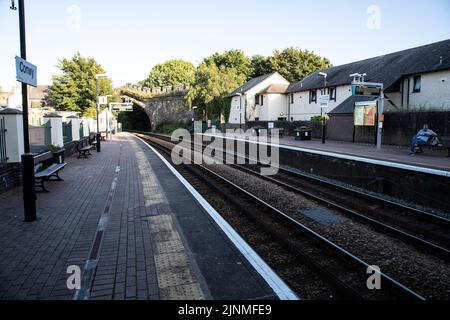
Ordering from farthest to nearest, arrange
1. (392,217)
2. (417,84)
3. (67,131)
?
(417,84) < (67,131) < (392,217)

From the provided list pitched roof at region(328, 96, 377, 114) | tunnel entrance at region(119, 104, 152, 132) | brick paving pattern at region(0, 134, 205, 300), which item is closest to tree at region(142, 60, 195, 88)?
tunnel entrance at region(119, 104, 152, 132)

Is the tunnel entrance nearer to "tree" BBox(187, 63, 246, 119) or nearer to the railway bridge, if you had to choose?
the railway bridge

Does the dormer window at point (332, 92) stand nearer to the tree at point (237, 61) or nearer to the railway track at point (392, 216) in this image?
the railway track at point (392, 216)

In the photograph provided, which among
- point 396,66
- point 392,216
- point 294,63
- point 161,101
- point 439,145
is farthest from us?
point 294,63

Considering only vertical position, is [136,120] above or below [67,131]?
above

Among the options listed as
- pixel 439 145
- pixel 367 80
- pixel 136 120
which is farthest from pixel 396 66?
pixel 136 120

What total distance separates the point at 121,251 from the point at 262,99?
45339mm

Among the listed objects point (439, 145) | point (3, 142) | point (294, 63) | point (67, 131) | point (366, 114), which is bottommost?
point (439, 145)

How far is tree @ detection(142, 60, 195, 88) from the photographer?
343 ft

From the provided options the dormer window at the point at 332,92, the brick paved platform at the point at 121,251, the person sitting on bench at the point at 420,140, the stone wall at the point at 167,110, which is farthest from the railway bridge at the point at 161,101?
the brick paved platform at the point at 121,251

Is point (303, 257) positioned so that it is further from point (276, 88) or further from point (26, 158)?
point (276, 88)

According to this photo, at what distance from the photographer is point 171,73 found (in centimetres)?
10419

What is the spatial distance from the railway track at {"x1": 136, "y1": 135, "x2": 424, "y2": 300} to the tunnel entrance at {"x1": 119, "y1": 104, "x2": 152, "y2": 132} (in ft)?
222

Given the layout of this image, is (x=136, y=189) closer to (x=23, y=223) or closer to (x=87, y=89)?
(x=23, y=223)
